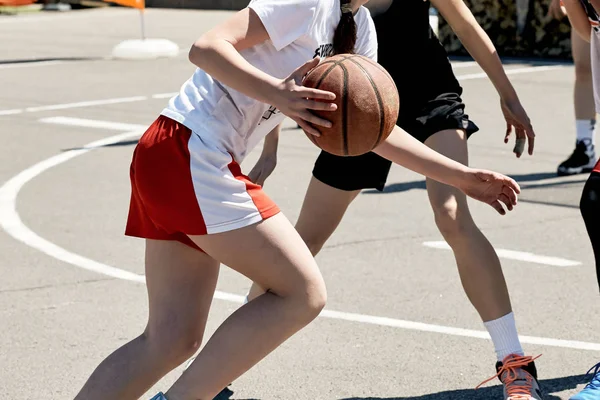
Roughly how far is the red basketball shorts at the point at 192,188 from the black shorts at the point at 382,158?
132cm

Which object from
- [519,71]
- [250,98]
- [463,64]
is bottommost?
[463,64]

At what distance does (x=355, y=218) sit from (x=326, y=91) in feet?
15.1

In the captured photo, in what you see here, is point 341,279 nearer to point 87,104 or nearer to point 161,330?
point 161,330

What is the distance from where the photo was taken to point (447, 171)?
382cm

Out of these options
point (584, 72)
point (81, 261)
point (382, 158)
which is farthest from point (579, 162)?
point (382, 158)

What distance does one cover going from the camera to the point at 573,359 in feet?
16.4

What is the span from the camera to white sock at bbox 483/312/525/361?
14.7ft

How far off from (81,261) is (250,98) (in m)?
3.52

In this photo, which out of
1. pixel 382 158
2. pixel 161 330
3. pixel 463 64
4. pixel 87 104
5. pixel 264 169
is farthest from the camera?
pixel 463 64

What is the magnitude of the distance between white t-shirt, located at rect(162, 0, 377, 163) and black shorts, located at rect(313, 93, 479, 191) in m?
1.21

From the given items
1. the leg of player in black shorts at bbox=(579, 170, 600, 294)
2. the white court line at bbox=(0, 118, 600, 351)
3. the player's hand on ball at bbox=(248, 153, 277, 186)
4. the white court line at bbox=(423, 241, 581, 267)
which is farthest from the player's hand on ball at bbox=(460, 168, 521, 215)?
the white court line at bbox=(423, 241, 581, 267)

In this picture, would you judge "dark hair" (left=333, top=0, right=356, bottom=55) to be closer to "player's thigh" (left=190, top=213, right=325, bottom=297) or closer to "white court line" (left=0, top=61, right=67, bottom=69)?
"player's thigh" (left=190, top=213, right=325, bottom=297)

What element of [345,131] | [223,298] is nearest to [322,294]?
[345,131]

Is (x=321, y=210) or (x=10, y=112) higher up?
(x=321, y=210)
